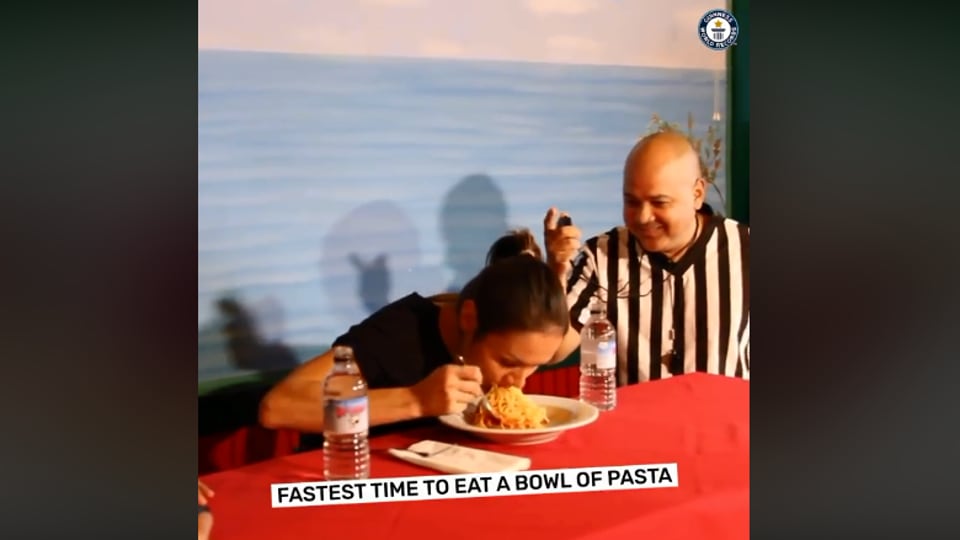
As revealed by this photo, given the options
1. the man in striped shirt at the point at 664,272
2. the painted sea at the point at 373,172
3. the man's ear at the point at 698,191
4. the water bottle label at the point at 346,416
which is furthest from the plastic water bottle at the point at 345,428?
the man's ear at the point at 698,191

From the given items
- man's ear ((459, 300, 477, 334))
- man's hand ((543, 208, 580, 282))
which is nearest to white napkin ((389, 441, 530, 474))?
man's ear ((459, 300, 477, 334))

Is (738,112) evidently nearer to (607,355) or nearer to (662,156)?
(662,156)

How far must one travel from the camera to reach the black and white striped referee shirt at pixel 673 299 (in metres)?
2.10

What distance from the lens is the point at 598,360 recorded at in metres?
2.09

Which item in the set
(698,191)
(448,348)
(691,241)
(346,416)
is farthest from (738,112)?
(346,416)

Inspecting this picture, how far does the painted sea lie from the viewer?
6.41 ft

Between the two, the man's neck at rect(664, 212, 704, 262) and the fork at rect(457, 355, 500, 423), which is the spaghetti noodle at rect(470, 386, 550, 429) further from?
the man's neck at rect(664, 212, 704, 262)

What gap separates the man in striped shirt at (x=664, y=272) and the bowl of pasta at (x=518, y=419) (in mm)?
143

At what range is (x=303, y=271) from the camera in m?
1.99

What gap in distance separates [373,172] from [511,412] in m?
0.65

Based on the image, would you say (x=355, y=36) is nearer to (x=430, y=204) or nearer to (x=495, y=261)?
(x=430, y=204)

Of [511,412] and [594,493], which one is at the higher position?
[511,412]

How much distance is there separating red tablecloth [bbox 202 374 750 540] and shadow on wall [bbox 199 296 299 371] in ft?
0.76
